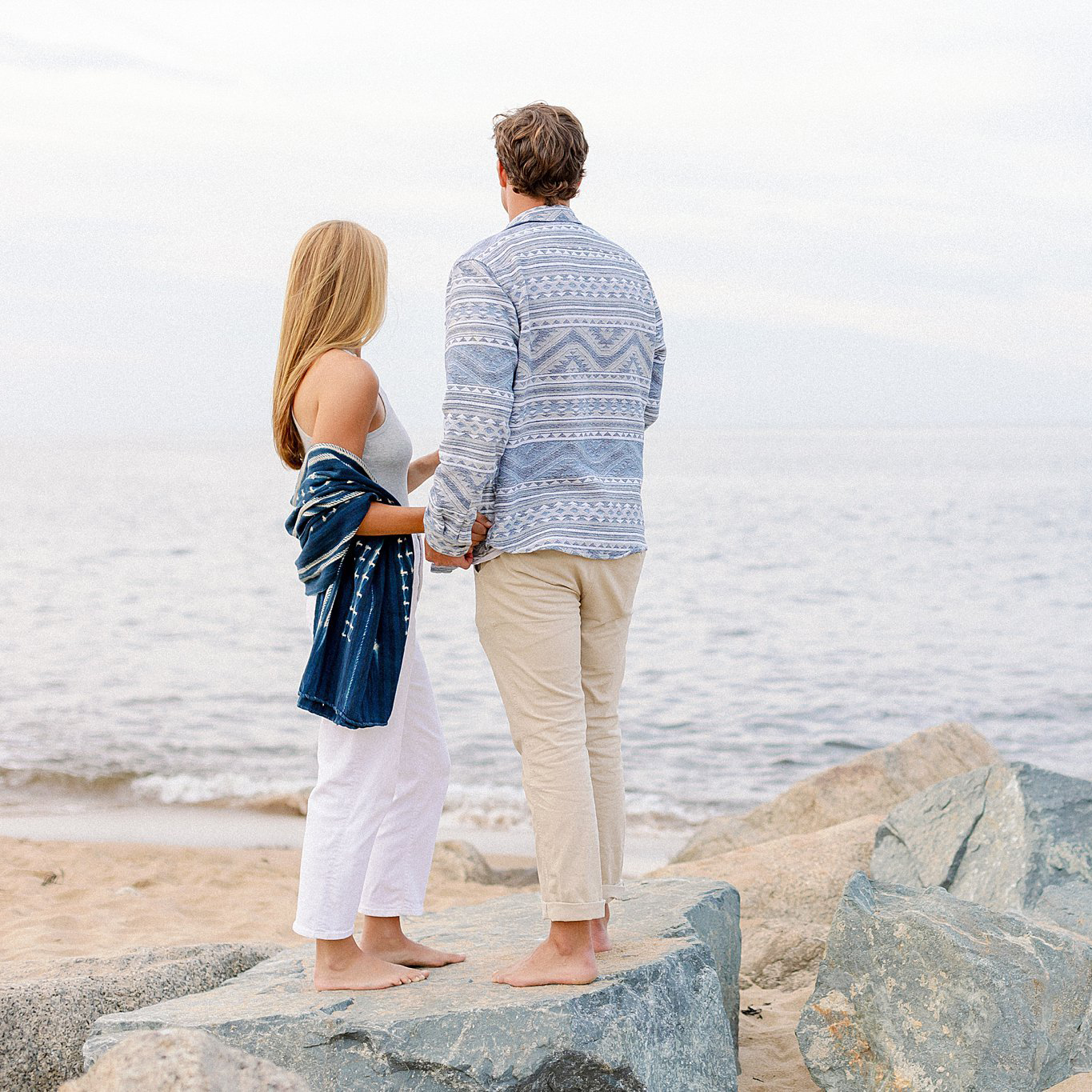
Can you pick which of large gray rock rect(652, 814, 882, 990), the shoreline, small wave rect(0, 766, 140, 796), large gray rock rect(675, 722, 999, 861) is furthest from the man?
small wave rect(0, 766, 140, 796)

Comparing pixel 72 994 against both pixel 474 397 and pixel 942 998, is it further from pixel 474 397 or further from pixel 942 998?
pixel 942 998

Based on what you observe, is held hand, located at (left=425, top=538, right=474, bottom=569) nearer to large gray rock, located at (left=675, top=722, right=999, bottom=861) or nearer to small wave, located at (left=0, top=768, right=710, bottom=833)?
large gray rock, located at (left=675, top=722, right=999, bottom=861)

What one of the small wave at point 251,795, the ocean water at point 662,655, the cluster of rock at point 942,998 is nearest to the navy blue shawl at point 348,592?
the ocean water at point 662,655

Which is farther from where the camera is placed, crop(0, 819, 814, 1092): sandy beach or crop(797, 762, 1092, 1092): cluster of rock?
crop(0, 819, 814, 1092): sandy beach

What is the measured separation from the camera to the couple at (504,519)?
2.74 meters

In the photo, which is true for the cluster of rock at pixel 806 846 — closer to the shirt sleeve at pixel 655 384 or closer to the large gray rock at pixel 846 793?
the large gray rock at pixel 846 793

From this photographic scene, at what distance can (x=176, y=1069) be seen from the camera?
2.09 meters

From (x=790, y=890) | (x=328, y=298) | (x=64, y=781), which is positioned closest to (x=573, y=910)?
(x=328, y=298)

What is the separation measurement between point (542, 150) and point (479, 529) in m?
0.91

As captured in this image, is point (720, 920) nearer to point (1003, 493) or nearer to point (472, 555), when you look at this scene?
point (472, 555)

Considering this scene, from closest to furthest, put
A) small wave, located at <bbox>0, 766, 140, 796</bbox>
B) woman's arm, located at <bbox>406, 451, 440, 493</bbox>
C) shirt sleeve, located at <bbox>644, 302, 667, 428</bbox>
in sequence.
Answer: shirt sleeve, located at <bbox>644, 302, 667, 428</bbox>
woman's arm, located at <bbox>406, 451, 440, 493</bbox>
small wave, located at <bbox>0, 766, 140, 796</bbox>

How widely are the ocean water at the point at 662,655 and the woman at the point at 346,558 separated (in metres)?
0.20

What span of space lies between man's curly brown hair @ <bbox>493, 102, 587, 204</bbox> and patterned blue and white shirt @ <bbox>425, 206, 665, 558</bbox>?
0.20 ft

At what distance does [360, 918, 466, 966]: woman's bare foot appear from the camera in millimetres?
3219
